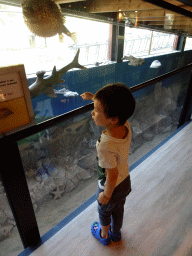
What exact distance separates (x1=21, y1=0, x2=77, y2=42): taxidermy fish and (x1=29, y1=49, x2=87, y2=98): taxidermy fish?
14cm

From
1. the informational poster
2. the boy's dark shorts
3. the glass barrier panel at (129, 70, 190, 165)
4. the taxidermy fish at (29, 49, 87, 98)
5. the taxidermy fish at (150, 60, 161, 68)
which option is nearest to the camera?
the informational poster

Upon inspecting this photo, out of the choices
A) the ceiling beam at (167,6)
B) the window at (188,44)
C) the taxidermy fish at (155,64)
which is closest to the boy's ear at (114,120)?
the ceiling beam at (167,6)

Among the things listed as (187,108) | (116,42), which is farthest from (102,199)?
(187,108)

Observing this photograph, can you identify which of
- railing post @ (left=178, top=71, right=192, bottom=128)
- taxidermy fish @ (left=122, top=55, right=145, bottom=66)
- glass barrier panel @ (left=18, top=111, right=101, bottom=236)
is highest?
taxidermy fish @ (left=122, top=55, right=145, bottom=66)

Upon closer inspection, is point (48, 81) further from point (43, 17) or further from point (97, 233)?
point (97, 233)

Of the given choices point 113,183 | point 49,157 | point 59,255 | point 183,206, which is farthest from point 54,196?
point 113,183

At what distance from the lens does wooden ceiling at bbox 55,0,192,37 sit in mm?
827

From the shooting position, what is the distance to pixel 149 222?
1146 mm

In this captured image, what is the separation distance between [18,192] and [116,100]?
0.66m

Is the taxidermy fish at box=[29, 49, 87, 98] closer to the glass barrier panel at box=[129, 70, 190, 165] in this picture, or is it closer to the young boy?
the young boy

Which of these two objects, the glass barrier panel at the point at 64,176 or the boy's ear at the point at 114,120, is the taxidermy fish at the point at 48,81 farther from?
the glass barrier panel at the point at 64,176

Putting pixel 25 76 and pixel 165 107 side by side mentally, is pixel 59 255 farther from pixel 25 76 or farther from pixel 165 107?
pixel 165 107

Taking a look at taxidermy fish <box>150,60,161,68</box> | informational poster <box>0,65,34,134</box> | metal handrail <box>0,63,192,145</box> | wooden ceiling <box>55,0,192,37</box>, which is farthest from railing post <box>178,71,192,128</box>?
informational poster <box>0,65,34,134</box>

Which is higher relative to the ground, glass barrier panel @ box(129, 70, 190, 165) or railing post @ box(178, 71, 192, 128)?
railing post @ box(178, 71, 192, 128)
